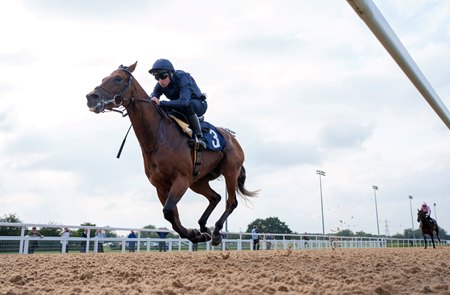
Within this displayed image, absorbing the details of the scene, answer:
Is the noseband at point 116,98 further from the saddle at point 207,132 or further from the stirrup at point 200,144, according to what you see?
the stirrup at point 200,144

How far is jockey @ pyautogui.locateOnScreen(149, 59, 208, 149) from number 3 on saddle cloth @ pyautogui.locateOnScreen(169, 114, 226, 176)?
17cm

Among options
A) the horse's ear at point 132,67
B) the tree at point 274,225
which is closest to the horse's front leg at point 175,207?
the horse's ear at point 132,67

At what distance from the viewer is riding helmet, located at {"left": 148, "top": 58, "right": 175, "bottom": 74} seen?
7.30 meters

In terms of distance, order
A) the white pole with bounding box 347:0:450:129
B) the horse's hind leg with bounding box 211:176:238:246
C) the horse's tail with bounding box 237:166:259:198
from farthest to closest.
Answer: the horse's tail with bounding box 237:166:259:198 → the horse's hind leg with bounding box 211:176:238:246 → the white pole with bounding box 347:0:450:129

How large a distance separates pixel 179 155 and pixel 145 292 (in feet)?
11.9

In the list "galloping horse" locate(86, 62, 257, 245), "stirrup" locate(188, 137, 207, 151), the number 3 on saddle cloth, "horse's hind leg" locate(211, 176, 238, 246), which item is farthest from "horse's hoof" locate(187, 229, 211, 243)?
"stirrup" locate(188, 137, 207, 151)

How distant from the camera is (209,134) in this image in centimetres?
796

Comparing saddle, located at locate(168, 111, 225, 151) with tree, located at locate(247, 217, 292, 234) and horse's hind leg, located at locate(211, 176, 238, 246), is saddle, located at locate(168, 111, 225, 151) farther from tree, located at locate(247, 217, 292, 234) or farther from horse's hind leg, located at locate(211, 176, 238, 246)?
tree, located at locate(247, 217, 292, 234)

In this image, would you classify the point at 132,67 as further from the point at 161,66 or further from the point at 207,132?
the point at 207,132

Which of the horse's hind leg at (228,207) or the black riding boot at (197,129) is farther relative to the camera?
the horse's hind leg at (228,207)

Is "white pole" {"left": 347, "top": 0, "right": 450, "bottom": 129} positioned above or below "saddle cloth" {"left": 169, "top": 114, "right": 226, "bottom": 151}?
below

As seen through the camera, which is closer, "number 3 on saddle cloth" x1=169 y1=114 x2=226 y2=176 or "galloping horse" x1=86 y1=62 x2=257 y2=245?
"galloping horse" x1=86 y1=62 x2=257 y2=245

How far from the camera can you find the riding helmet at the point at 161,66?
7.30m

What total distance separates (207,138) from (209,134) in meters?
0.20
